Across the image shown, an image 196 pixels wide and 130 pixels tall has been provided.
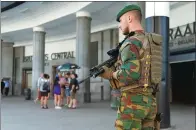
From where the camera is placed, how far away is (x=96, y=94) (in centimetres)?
2525

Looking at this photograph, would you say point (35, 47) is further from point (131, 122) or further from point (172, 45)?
point (131, 122)

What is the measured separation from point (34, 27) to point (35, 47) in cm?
147

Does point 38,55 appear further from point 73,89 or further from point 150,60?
point 150,60

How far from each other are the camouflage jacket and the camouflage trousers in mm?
172

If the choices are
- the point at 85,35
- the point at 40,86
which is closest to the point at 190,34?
the point at 85,35

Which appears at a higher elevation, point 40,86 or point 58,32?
point 58,32

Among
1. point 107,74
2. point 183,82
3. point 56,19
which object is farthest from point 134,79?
point 183,82

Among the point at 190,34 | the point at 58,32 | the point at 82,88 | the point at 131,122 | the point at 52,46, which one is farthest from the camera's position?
the point at 52,46

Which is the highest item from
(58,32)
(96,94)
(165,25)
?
(58,32)

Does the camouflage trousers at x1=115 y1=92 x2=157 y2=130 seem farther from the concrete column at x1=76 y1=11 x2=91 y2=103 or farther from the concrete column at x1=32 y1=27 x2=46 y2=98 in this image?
the concrete column at x1=32 y1=27 x2=46 y2=98

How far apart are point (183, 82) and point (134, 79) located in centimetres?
2115

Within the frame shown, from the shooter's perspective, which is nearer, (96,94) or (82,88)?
(82,88)

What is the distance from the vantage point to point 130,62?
308cm

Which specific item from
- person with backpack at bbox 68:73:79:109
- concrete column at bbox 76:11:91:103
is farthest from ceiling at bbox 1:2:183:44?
person with backpack at bbox 68:73:79:109
